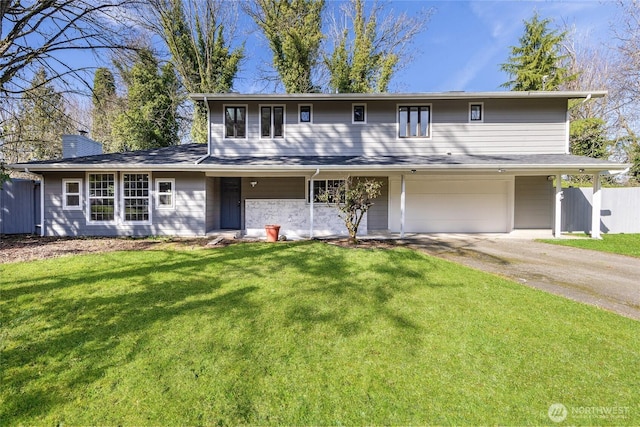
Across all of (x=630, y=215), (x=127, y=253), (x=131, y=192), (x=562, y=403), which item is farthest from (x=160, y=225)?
(x=630, y=215)

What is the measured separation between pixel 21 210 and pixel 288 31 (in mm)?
15348

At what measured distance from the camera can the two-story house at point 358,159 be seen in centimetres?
957

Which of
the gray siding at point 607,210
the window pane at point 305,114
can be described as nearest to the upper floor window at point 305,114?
the window pane at point 305,114

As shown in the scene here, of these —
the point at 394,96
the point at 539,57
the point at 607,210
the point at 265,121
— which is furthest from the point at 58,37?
the point at 539,57

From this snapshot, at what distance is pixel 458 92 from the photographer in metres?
10.2

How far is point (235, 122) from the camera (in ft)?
35.1

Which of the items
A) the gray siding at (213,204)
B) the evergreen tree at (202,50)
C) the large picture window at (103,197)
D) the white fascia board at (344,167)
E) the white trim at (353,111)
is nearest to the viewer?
the white fascia board at (344,167)

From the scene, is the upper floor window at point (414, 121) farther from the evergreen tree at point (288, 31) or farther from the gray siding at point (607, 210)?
the evergreen tree at point (288, 31)

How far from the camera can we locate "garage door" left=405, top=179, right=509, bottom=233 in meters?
10.9

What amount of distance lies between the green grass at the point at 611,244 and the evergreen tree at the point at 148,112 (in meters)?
20.3

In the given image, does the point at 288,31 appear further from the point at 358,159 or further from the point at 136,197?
the point at 136,197

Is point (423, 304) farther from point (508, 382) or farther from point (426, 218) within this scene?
point (426, 218)

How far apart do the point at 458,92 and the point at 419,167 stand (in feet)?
12.1

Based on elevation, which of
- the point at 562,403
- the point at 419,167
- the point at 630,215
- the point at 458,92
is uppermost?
the point at 458,92
